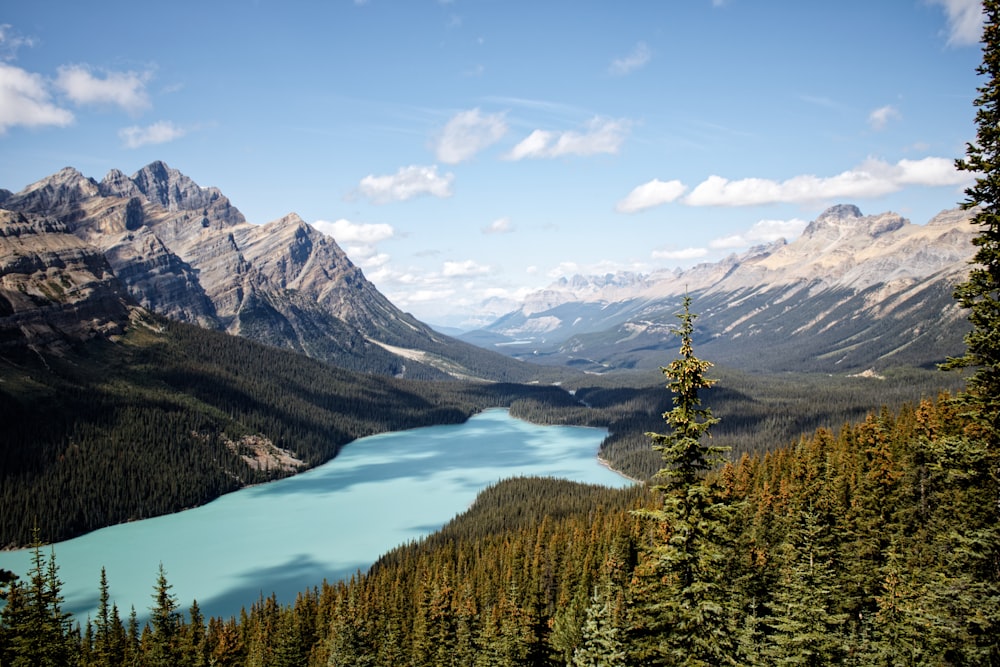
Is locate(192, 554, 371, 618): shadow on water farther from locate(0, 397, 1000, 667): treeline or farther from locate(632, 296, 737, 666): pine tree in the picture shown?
locate(632, 296, 737, 666): pine tree

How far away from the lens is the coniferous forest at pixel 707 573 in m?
18.0

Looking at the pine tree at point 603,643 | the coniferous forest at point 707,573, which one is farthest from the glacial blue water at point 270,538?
the pine tree at point 603,643

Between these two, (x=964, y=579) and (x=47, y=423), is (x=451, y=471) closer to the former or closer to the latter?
(x=47, y=423)

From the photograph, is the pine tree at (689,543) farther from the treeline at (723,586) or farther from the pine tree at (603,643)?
the pine tree at (603,643)

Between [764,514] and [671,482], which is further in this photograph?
[764,514]

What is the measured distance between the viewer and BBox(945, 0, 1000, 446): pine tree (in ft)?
58.3

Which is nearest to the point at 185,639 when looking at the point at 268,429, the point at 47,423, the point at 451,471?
the point at 47,423

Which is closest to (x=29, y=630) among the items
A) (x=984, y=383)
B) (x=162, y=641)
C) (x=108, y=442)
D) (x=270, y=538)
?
(x=162, y=641)

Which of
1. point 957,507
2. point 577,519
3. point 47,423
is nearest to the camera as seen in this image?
point 957,507

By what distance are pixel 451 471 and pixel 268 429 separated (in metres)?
59.9

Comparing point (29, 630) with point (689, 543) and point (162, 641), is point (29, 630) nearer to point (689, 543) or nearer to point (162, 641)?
point (162, 641)

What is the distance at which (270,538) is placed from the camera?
116 m

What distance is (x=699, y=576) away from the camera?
58.5 ft

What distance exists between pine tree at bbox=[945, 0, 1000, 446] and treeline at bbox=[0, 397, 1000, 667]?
94cm
